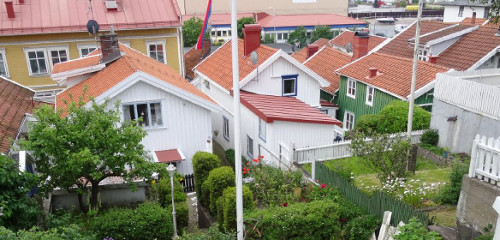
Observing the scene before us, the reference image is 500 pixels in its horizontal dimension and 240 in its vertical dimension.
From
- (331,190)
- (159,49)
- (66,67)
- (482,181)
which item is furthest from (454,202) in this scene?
(159,49)

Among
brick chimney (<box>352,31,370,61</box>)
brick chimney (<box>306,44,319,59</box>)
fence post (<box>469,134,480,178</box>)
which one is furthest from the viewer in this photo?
brick chimney (<box>306,44,319,59</box>)

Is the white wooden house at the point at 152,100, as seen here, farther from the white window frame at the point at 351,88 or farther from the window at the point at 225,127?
the white window frame at the point at 351,88

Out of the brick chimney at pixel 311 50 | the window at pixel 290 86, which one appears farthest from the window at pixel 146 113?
the brick chimney at pixel 311 50

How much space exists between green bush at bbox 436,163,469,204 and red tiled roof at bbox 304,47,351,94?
1477cm

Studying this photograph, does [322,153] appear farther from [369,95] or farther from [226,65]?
[226,65]

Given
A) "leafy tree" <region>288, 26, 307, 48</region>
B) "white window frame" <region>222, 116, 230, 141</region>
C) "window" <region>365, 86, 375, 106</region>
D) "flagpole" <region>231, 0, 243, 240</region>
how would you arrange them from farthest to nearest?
1. "leafy tree" <region>288, 26, 307, 48</region>
2. "window" <region>365, 86, 375, 106</region>
3. "white window frame" <region>222, 116, 230, 141</region>
4. "flagpole" <region>231, 0, 243, 240</region>

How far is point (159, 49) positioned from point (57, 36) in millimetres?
6208

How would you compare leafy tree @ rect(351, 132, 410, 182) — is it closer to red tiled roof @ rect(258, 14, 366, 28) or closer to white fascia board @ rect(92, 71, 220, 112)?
white fascia board @ rect(92, 71, 220, 112)

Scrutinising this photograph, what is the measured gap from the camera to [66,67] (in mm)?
18312

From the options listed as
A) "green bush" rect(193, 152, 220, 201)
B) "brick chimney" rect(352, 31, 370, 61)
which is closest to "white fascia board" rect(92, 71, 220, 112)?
"green bush" rect(193, 152, 220, 201)

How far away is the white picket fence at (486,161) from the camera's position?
8398mm

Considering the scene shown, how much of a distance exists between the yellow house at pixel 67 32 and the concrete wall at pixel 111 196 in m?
14.3

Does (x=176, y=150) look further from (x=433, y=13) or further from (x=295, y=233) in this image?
(x=433, y=13)

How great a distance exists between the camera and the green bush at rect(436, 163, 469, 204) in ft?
36.4
